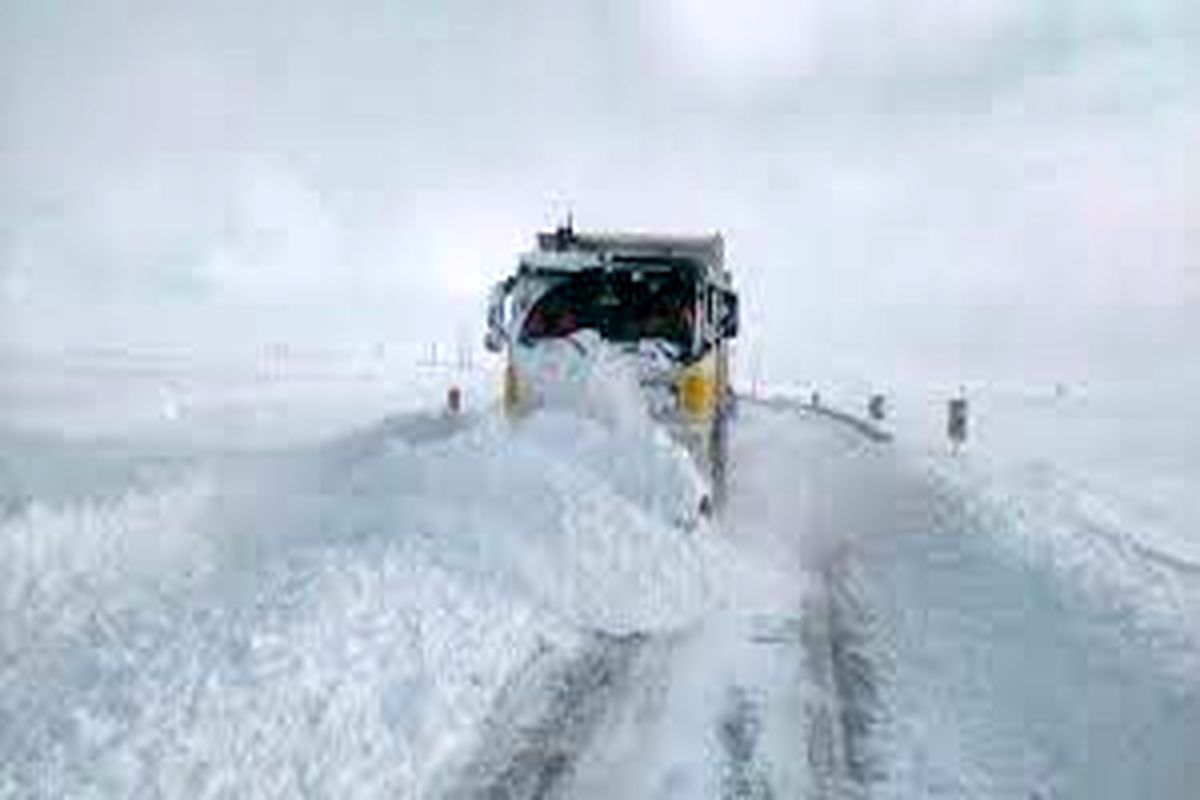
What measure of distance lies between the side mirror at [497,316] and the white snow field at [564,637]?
99 centimetres

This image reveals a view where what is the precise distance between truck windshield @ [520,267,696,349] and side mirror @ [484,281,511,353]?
16.4 inches

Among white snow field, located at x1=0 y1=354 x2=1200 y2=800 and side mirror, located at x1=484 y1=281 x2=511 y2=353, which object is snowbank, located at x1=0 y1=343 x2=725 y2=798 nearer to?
white snow field, located at x1=0 y1=354 x2=1200 y2=800

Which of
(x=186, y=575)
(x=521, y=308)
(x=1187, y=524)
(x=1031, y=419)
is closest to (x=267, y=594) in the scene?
(x=186, y=575)

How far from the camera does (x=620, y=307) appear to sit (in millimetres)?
20875

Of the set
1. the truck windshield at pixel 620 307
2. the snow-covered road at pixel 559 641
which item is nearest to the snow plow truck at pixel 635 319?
the truck windshield at pixel 620 307

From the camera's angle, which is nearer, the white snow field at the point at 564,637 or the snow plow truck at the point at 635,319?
the white snow field at the point at 564,637

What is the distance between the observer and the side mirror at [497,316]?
832 inches

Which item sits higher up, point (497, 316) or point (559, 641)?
point (497, 316)

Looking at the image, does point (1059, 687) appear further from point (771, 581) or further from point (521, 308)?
point (521, 308)

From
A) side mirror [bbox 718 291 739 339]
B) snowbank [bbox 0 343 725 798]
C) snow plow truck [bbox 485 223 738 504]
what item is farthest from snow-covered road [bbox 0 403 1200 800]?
side mirror [bbox 718 291 739 339]

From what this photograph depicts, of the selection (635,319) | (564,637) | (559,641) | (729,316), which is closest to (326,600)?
(559,641)

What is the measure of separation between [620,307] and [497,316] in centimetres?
149

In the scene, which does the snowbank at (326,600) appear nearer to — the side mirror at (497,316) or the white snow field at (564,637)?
the white snow field at (564,637)

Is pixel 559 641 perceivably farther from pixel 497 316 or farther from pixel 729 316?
pixel 729 316
